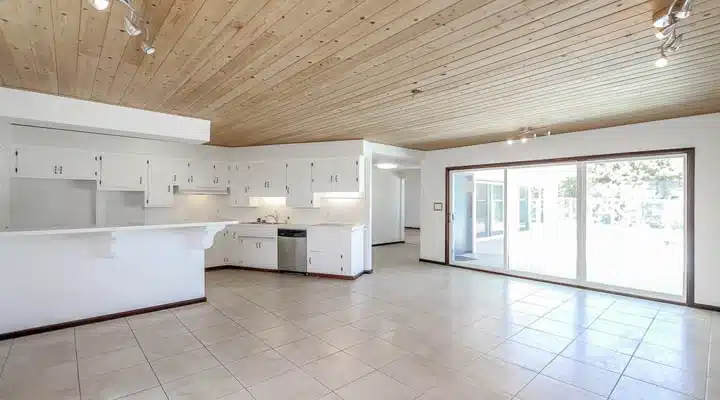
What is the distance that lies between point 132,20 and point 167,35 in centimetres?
49

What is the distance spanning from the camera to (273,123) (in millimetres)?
4934

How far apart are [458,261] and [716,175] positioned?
13.7 feet

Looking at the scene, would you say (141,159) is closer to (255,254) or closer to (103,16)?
(255,254)

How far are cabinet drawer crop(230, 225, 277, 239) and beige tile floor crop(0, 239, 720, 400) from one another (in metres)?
1.76

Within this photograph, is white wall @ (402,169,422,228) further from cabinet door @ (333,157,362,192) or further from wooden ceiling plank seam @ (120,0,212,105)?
wooden ceiling plank seam @ (120,0,212,105)

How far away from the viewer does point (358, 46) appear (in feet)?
8.04

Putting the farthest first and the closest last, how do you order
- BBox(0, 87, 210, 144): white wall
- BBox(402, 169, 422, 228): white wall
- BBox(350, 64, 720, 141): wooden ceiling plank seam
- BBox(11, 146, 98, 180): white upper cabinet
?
BBox(402, 169, 422, 228): white wall → BBox(11, 146, 98, 180): white upper cabinet → BBox(0, 87, 210, 144): white wall → BBox(350, 64, 720, 141): wooden ceiling plank seam

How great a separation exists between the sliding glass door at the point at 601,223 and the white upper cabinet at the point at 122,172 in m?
5.86

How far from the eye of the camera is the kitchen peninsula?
3543 mm

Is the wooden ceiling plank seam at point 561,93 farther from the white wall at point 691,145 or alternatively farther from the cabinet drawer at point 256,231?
the cabinet drawer at point 256,231

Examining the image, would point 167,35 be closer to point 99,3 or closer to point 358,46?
point 99,3

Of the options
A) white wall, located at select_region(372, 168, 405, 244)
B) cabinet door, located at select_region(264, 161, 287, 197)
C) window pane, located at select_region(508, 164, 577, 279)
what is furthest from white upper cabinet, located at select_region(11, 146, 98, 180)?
window pane, located at select_region(508, 164, 577, 279)

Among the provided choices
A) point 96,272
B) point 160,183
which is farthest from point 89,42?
point 160,183

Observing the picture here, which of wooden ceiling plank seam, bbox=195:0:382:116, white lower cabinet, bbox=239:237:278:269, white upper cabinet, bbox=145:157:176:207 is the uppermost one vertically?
wooden ceiling plank seam, bbox=195:0:382:116
